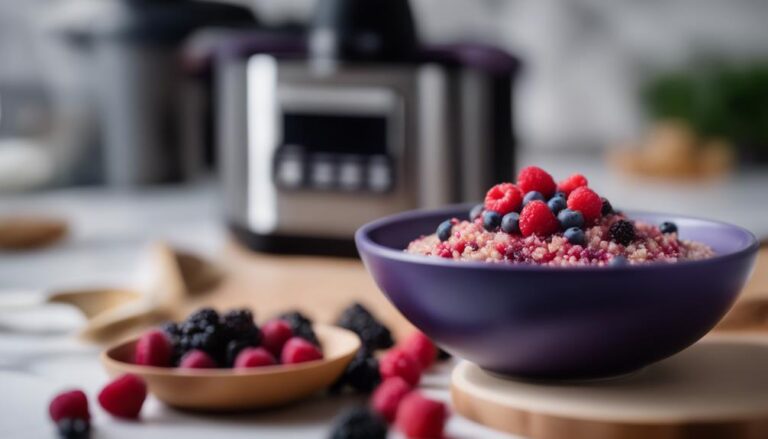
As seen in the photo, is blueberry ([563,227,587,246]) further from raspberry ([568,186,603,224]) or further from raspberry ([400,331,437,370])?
raspberry ([400,331,437,370])

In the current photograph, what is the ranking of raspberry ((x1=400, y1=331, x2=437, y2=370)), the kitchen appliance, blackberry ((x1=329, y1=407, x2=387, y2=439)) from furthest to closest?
the kitchen appliance
raspberry ((x1=400, y1=331, x2=437, y2=370))
blackberry ((x1=329, y1=407, x2=387, y2=439))

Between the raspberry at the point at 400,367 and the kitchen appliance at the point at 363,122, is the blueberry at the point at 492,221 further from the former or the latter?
the kitchen appliance at the point at 363,122

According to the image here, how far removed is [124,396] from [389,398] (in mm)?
174

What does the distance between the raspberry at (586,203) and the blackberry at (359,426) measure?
0.21 meters

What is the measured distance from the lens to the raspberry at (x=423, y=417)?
0.68 m

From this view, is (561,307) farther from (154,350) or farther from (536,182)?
(154,350)

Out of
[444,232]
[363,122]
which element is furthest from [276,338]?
[363,122]

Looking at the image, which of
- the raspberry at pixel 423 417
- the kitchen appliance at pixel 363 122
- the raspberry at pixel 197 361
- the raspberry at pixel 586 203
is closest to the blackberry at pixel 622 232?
the raspberry at pixel 586 203

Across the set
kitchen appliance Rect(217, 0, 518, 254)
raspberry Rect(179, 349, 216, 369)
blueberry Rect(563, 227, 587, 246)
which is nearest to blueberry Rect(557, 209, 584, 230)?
blueberry Rect(563, 227, 587, 246)

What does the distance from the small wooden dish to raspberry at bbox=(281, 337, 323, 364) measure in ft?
0.04

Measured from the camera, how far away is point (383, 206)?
55.6 inches

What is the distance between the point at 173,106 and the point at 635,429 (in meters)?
1.46

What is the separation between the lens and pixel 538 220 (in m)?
0.74

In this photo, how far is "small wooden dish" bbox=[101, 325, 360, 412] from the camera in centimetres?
72
